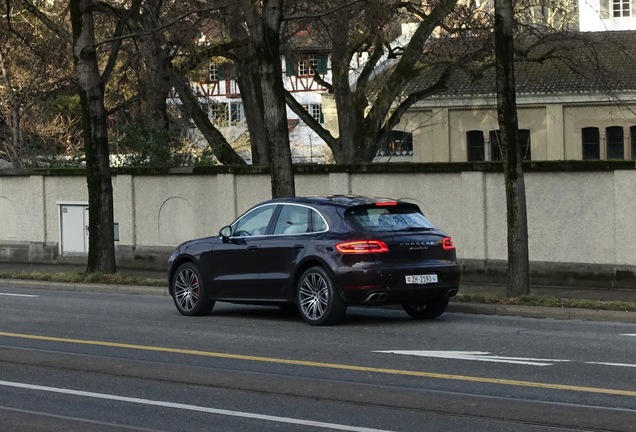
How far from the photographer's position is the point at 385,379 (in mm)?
10945

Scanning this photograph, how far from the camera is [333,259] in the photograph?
15008 mm

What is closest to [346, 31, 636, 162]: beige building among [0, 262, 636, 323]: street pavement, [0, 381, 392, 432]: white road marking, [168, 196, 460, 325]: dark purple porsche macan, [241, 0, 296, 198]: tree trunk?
[0, 262, 636, 323]: street pavement

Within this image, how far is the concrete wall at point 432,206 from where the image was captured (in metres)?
21.1

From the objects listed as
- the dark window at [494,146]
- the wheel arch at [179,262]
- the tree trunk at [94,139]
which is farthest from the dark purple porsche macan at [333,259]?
the dark window at [494,146]

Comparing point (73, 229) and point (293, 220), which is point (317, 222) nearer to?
point (293, 220)

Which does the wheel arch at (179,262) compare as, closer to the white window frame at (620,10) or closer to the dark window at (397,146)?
the dark window at (397,146)

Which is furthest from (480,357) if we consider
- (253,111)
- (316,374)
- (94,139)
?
(253,111)

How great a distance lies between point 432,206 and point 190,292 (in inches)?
281

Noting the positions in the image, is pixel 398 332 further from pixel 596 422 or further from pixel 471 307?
pixel 596 422

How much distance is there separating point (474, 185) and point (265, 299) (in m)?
7.53

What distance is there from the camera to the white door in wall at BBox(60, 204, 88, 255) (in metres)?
30.0

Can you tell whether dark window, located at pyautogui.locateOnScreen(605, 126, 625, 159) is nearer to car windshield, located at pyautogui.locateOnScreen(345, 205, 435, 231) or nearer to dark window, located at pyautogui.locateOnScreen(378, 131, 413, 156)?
dark window, located at pyautogui.locateOnScreen(378, 131, 413, 156)

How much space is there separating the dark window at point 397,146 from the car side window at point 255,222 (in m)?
39.8

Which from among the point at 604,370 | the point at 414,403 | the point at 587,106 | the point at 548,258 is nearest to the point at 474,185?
the point at 548,258
